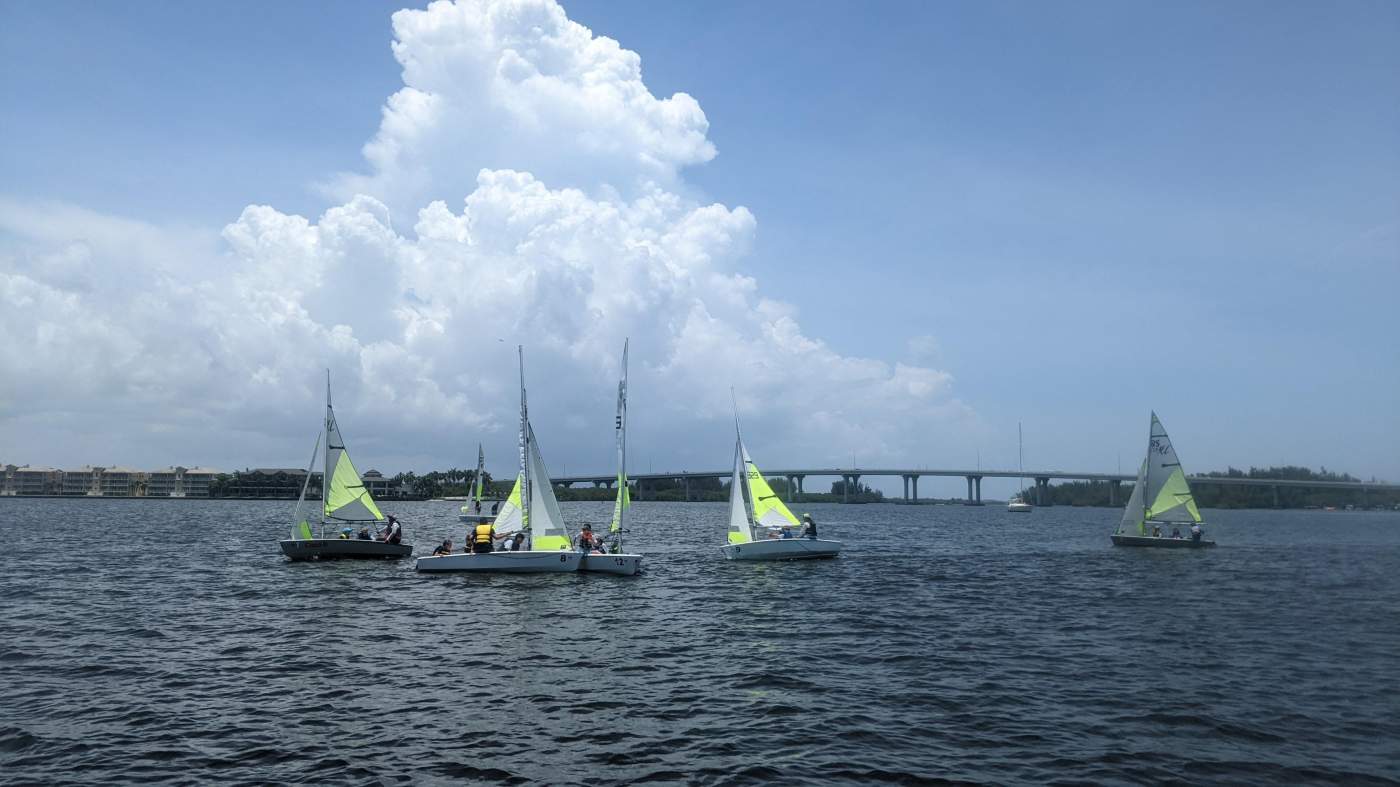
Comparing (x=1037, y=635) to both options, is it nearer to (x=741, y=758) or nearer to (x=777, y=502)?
(x=741, y=758)

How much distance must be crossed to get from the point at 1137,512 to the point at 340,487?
54.6m

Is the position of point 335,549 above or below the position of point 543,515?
below

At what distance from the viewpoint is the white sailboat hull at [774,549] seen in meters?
49.0

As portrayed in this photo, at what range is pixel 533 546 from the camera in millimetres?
41188

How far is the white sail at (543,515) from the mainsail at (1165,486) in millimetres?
44227

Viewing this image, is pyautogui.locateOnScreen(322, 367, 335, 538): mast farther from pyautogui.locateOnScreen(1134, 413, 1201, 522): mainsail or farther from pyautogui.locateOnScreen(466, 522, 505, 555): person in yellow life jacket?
pyautogui.locateOnScreen(1134, 413, 1201, 522): mainsail

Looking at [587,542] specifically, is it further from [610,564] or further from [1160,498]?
[1160,498]

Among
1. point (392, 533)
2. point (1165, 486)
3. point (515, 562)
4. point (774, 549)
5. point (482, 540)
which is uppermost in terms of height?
point (1165, 486)

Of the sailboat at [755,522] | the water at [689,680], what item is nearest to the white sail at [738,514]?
the sailboat at [755,522]

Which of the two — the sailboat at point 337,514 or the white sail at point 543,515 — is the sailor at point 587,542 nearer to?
the white sail at point 543,515

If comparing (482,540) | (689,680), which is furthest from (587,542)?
(689,680)

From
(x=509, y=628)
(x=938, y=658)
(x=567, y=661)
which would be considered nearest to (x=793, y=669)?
(x=938, y=658)

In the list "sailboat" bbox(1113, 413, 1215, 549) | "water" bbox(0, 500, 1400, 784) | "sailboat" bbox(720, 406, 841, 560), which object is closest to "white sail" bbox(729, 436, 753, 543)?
"sailboat" bbox(720, 406, 841, 560)

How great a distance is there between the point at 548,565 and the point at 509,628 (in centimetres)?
1350
